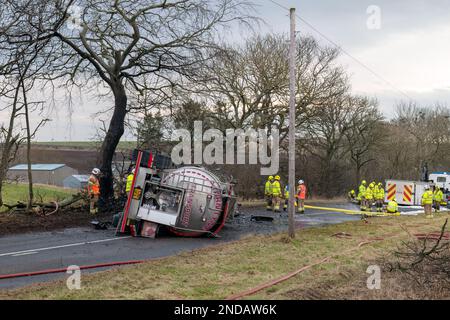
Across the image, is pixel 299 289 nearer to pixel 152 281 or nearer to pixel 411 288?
pixel 411 288

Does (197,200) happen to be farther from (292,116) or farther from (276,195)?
(276,195)

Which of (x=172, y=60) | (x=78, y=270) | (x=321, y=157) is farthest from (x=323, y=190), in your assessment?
(x=78, y=270)

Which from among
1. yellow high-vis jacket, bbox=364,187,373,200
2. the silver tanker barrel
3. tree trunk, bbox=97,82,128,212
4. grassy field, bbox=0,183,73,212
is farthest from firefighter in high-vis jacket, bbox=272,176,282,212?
grassy field, bbox=0,183,73,212

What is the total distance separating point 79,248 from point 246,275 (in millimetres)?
4829

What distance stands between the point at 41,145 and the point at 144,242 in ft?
236

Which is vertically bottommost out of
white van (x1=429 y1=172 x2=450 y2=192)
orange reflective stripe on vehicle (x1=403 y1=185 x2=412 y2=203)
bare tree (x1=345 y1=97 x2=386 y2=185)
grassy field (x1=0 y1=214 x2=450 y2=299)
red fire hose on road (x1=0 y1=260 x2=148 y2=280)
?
red fire hose on road (x1=0 y1=260 x2=148 y2=280)

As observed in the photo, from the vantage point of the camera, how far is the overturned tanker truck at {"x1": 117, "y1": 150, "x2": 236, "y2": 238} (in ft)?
42.2

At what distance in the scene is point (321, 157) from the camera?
41938mm

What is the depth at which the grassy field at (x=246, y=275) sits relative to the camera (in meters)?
6.81

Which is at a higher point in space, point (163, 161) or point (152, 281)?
Answer: point (163, 161)

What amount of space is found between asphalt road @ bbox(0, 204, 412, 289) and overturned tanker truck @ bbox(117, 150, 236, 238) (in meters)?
0.38

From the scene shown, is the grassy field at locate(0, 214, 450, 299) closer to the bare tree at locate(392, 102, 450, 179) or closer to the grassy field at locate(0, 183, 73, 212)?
the grassy field at locate(0, 183, 73, 212)

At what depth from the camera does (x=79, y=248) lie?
37.4 ft

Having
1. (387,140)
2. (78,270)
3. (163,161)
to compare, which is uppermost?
(387,140)
